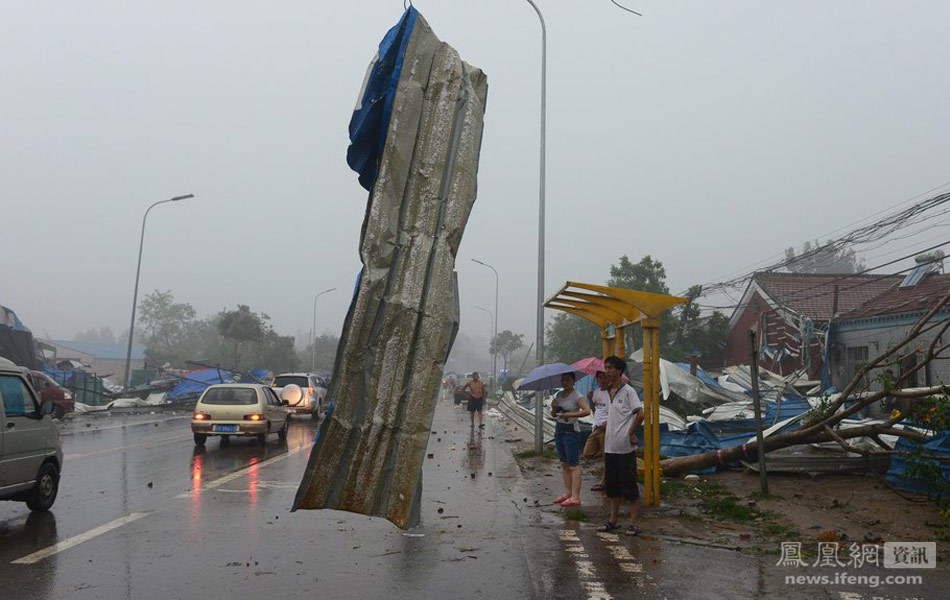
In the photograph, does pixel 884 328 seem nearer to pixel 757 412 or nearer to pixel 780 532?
pixel 757 412

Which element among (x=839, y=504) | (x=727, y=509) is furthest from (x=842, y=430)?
(x=727, y=509)

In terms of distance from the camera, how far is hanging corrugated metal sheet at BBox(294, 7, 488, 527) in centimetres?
515

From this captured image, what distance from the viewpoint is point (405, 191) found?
533 centimetres

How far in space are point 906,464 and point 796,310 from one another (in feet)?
66.2

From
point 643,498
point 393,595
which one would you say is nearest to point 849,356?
point 643,498

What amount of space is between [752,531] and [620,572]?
262cm

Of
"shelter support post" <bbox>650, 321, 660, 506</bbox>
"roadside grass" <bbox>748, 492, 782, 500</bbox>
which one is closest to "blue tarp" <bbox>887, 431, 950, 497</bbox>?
"roadside grass" <bbox>748, 492, 782, 500</bbox>

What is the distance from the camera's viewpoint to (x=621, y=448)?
849 cm

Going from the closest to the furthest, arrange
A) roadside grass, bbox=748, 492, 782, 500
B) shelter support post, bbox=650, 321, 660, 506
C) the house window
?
shelter support post, bbox=650, 321, 660, 506 < roadside grass, bbox=748, 492, 782, 500 < the house window

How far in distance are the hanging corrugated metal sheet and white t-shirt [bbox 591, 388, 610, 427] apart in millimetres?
5909

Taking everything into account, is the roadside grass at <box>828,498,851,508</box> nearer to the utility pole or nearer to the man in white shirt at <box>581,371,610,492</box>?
the utility pole

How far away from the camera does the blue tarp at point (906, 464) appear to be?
928cm

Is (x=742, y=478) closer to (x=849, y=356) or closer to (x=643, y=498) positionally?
(x=643, y=498)

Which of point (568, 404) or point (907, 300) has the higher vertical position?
point (907, 300)
